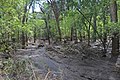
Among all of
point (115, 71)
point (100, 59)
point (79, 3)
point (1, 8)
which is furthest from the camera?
point (79, 3)

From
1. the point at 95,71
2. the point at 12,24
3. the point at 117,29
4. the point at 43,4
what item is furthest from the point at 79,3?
the point at 43,4

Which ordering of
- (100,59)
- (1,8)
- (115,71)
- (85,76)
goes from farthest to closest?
(100,59), (115,71), (85,76), (1,8)

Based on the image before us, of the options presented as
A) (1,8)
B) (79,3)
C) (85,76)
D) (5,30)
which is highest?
(79,3)

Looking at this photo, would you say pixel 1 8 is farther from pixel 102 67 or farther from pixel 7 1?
pixel 102 67

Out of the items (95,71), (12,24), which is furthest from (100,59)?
(12,24)

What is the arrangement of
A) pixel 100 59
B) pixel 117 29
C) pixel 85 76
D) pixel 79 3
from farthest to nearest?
pixel 79 3 → pixel 100 59 → pixel 117 29 → pixel 85 76

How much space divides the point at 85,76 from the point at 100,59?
5.58m

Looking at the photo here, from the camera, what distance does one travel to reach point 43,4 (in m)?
36.3

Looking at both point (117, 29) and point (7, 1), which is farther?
point (117, 29)

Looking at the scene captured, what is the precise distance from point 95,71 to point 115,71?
93cm

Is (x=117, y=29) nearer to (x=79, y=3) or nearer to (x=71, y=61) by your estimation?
(x=71, y=61)

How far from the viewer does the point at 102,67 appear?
1415 centimetres

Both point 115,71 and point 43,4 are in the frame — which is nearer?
point 115,71

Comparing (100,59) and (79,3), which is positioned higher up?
(79,3)
